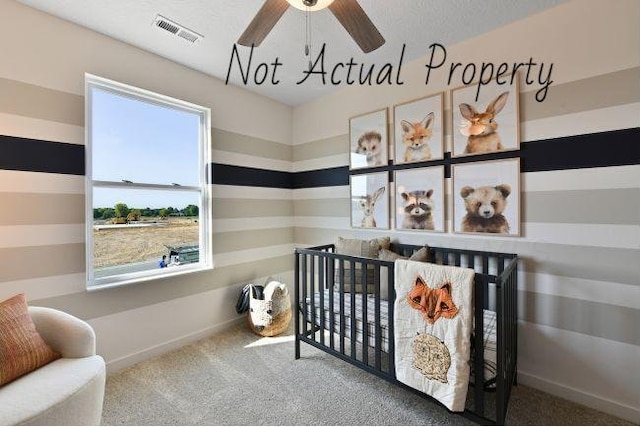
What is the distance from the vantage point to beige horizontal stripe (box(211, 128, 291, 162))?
281 centimetres

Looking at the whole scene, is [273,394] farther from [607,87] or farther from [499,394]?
[607,87]

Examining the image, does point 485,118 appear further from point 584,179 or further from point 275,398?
point 275,398

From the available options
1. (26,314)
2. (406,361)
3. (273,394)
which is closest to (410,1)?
(406,361)

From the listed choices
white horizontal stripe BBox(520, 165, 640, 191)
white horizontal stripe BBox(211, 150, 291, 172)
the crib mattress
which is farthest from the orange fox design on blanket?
white horizontal stripe BBox(211, 150, 291, 172)

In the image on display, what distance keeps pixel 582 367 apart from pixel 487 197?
Answer: 1.16 m

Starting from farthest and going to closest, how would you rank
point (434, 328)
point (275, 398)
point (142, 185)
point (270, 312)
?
point (270, 312) → point (142, 185) → point (275, 398) → point (434, 328)

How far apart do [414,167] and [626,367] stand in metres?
1.76

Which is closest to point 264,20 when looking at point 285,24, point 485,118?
point 285,24

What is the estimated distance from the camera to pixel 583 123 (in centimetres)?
175

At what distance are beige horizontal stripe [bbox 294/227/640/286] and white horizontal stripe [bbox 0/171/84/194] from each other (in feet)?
8.44

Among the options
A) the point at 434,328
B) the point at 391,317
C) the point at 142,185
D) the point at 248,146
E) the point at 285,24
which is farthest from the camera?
the point at 248,146

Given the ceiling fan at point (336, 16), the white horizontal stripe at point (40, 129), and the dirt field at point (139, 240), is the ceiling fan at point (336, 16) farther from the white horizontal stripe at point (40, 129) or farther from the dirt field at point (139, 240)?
Answer: the dirt field at point (139, 240)

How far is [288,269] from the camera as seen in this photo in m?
3.50

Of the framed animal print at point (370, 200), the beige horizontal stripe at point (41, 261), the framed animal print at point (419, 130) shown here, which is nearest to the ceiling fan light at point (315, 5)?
the framed animal print at point (419, 130)
